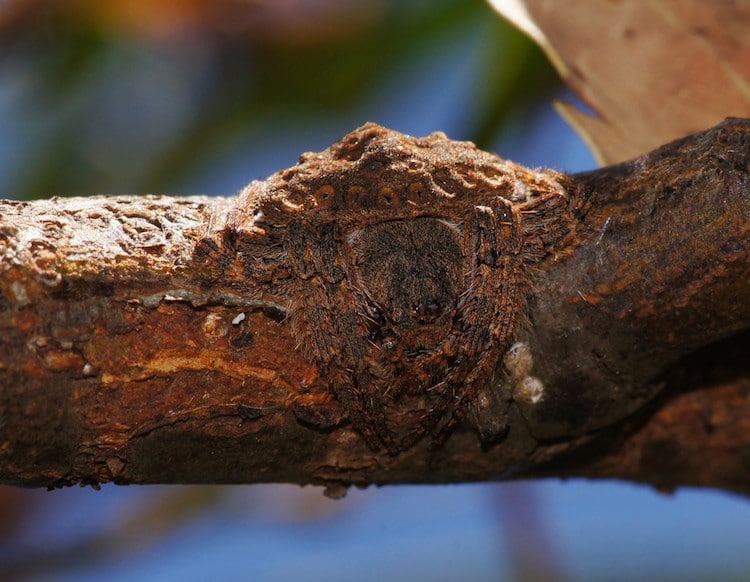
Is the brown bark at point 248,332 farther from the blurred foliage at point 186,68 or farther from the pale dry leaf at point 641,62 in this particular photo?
the blurred foliage at point 186,68

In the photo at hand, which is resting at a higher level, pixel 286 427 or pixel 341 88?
pixel 341 88

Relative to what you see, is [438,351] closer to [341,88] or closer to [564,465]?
[564,465]

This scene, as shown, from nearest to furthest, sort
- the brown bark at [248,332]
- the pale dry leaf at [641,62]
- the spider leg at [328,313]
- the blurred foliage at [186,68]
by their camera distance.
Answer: the brown bark at [248,332]
the spider leg at [328,313]
the pale dry leaf at [641,62]
the blurred foliage at [186,68]

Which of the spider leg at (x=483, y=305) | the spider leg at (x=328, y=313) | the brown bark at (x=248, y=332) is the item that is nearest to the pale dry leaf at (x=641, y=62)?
the brown bark at (x=248, y=332)

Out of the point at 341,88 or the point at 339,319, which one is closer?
the point at 339,319

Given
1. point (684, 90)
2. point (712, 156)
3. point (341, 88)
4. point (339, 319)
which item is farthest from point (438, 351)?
point (341, 88)

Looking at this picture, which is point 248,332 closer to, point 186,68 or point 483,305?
point 483,305
